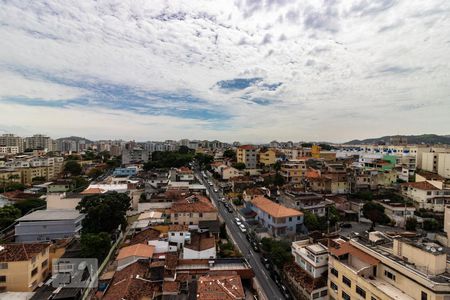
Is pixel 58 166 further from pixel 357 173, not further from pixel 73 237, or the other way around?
pixel 357 173

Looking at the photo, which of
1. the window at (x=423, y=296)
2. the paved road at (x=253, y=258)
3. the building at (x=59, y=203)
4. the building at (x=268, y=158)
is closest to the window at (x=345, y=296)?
the window at (x=423, y=296)

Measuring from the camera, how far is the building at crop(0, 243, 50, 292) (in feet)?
52.8

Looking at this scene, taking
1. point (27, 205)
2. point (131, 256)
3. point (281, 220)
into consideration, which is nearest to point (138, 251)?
point (131, 256)

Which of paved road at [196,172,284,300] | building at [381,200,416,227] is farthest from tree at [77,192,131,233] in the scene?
building at [381,200,416,227]

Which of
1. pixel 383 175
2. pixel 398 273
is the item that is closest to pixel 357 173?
pixel 383 175

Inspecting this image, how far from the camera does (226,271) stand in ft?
56.3

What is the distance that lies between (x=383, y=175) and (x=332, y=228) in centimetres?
1844

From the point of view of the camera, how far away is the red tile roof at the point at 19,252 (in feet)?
53.7

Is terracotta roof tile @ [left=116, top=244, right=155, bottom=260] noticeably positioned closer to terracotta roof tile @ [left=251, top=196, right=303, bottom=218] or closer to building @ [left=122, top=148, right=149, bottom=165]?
terracotta roof tile @ [left=251, top=196, right=303, bottom=218]

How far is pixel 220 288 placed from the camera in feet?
46.4

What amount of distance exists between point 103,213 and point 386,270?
22.1m

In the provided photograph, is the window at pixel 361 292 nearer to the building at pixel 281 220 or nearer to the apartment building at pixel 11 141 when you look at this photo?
the building at pixel 281 220

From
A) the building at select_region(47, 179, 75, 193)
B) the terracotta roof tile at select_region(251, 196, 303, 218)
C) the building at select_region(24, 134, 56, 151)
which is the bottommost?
the building at select_region(47, 179, 75, 193)

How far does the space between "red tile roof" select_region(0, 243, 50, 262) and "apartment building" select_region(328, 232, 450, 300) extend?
65.9ft
